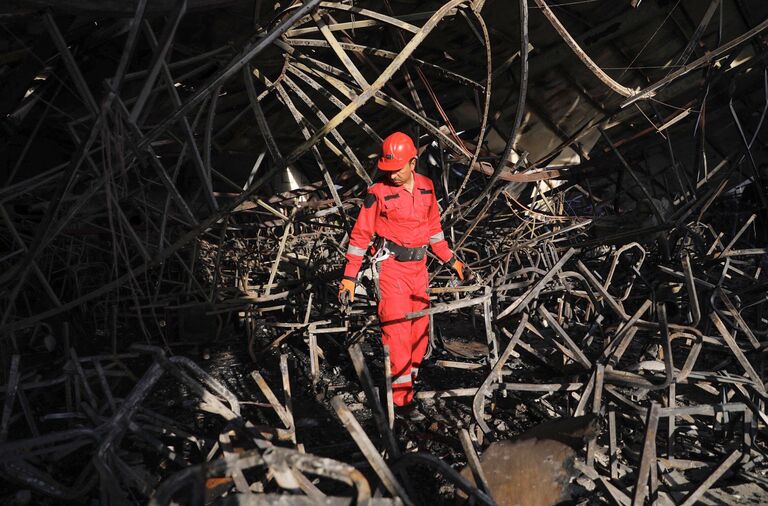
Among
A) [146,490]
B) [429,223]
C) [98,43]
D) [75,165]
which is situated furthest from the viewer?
[429,223]

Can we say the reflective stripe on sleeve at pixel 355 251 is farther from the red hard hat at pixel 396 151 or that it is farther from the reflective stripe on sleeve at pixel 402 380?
the reflective stripe on sleeve at pixel 402 380

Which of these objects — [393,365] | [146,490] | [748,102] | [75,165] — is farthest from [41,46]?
[748,102]

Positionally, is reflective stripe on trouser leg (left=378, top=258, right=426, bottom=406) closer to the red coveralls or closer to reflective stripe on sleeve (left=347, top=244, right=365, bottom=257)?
the red coveralls

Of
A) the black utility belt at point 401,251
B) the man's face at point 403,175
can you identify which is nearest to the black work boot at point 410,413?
the black utility belt at point 401,251

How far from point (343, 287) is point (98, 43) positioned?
2.45 meters

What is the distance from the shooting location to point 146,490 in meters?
2.17

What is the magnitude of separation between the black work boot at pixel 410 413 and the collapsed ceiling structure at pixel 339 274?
0.14m

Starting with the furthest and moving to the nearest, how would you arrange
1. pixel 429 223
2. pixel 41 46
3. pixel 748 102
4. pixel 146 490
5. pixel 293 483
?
pixel 748 102, pixel 429 223, pixel 41 46, pixel 146 490, pixel 293 483

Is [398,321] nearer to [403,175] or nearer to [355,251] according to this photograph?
[355,251]

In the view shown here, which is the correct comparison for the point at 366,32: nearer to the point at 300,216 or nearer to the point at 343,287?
the point at 300,216

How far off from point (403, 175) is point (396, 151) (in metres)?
0.21

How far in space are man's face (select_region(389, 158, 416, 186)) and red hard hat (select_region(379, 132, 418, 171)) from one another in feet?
0.19

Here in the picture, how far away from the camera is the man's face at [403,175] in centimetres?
411

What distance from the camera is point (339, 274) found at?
4.84m
